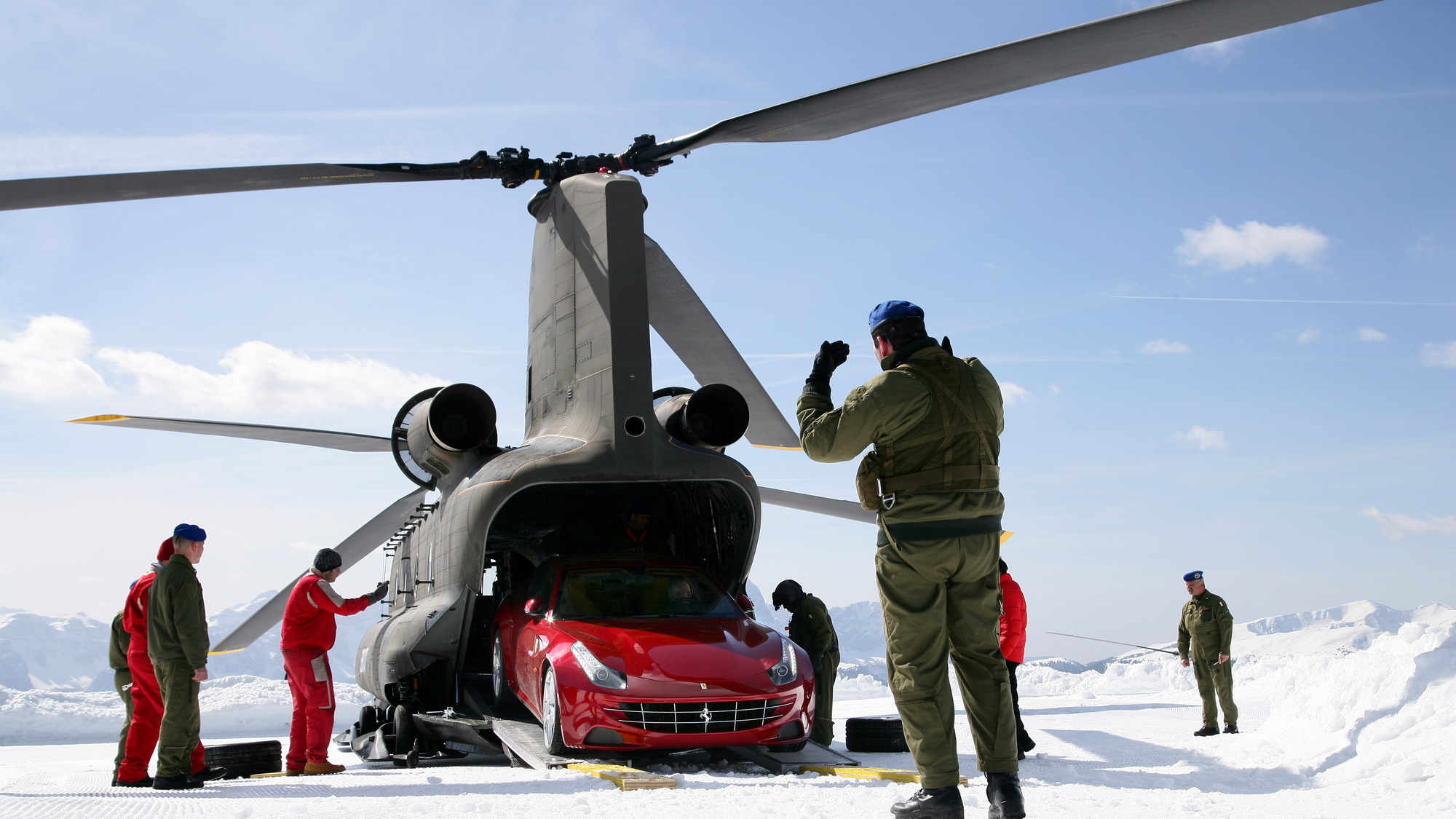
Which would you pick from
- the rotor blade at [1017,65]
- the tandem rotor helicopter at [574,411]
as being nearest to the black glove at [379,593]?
the tandem rotor helicopter at [574,411]

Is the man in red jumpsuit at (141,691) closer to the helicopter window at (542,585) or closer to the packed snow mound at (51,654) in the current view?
the helicopter window at (542,585)

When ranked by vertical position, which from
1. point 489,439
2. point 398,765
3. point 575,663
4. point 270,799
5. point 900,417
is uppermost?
point 489,439

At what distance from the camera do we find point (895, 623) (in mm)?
3297

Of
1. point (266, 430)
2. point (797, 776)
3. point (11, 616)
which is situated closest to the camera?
point (797, 776)

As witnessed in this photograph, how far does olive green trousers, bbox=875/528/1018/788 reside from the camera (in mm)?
3227

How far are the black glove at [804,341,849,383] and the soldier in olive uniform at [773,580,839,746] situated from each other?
5.73 m

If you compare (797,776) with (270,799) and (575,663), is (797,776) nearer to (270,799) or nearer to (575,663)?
(575,663)

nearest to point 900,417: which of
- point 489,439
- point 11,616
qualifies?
point 489,439

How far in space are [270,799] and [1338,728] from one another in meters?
6.80

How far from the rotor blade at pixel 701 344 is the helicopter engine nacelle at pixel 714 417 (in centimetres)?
118

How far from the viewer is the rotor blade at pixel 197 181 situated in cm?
609

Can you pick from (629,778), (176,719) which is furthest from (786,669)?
(176,719)

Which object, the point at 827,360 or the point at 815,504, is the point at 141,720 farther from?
the point at 815,504

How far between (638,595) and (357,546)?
5588 millimetres
